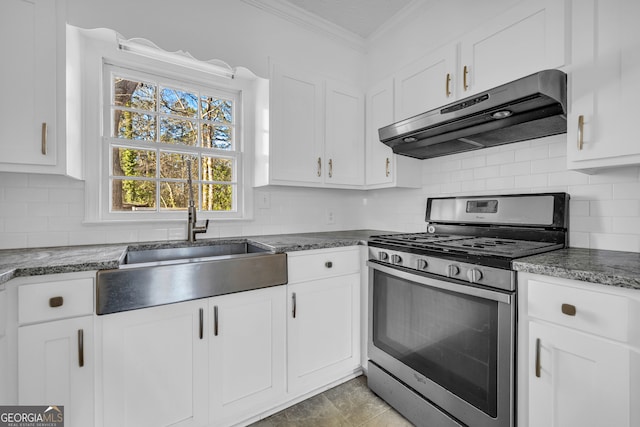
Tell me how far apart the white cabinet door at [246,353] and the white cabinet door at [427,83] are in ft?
5.00

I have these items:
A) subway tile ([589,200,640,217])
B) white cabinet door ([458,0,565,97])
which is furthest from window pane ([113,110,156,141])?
subway tile ([589,200,640,217])

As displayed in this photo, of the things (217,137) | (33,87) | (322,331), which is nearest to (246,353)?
(322,331)

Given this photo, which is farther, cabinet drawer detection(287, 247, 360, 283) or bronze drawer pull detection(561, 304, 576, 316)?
cabinet drawer detection(287, 247, 360, 283)

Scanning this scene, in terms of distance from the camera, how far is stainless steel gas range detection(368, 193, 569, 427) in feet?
3.81

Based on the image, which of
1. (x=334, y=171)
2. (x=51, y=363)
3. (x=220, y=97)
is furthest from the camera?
(x=334, y=171)

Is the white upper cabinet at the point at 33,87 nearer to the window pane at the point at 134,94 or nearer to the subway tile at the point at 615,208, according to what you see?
the window pane at the point at 134,94

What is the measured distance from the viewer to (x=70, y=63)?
1.52 metres

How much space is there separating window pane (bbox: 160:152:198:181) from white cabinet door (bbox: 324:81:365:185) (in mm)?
991

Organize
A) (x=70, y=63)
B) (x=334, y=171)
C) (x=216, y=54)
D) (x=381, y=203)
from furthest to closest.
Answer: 1. (x=381, y=203)
2. (x=334, y=171)
3. (x=216, y=54)
4. (x=70, y=63)

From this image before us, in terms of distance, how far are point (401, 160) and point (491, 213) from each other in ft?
2.41

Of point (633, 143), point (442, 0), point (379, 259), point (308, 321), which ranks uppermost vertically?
point (442, 0)

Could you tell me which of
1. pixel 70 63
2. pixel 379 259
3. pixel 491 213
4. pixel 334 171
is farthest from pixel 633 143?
pixel 70 63

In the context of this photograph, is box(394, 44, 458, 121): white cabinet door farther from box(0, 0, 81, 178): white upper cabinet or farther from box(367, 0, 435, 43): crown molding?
box(0, 0, 81, 178): white upper cabinet

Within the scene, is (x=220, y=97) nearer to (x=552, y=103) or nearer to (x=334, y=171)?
(x=334, y=171)
